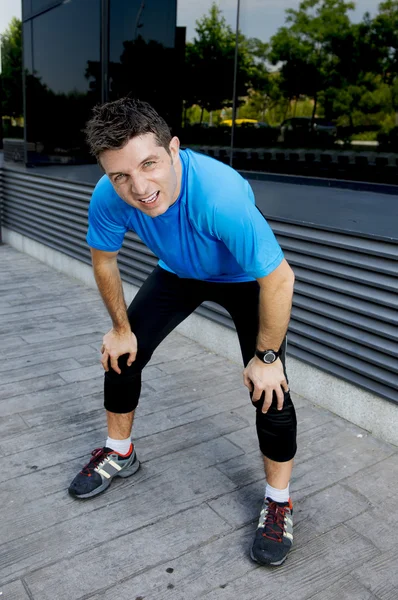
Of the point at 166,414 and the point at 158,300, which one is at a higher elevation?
the point at 158,300

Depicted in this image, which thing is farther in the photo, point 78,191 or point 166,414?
point 78,191

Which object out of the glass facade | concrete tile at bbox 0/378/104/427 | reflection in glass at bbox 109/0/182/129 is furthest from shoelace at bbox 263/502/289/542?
reflection in glass at bbox 109/0/182/129

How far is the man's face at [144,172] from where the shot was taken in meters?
1.84

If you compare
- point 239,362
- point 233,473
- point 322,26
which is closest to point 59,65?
point 322,26

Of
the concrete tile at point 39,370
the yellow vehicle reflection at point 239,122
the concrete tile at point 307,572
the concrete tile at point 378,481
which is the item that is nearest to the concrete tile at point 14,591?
the concrete tile at point 307,572

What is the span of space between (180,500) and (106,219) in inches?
52.4

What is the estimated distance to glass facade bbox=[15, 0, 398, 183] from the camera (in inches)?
191

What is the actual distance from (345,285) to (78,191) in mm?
3700

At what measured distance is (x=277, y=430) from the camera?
2.21 metres

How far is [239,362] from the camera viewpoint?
4.05 meters

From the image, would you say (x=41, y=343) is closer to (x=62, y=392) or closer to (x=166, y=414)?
(x=62, y=392)

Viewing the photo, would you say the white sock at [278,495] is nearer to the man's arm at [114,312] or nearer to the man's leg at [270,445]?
the man's leg at [270,445]

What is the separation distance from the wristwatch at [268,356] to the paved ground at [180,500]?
81 centimetres

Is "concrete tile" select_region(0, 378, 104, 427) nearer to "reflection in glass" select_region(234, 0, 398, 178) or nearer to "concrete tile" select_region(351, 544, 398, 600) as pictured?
"concrete tile" select_region(351, 544, 398, 600)
